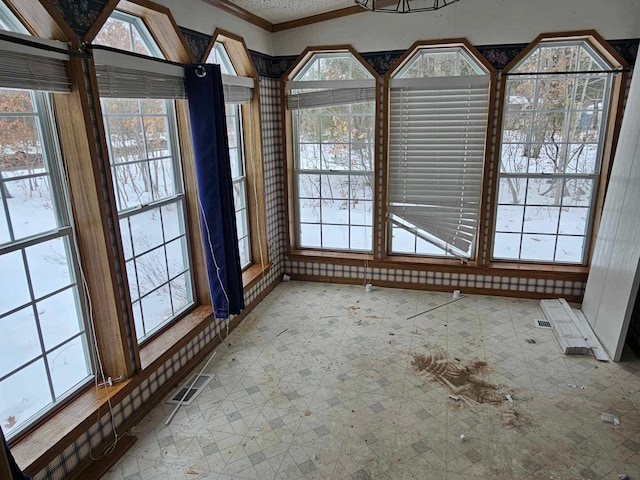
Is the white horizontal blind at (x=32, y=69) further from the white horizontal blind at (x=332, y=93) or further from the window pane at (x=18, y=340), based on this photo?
the white horizontal blind at (x=332, y=93)

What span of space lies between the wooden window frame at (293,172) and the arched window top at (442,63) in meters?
0.45

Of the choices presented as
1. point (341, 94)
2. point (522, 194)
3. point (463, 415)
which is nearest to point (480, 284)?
point (522, 194)

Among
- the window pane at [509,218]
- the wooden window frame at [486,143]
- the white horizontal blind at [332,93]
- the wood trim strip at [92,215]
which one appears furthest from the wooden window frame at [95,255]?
the window pane at [509,218]

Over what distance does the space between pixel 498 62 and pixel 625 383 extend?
10.6 ft

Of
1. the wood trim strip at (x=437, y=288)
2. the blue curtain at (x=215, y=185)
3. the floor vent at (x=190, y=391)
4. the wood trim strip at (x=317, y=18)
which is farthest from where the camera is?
the wood trim strip at (x=437, y=288)

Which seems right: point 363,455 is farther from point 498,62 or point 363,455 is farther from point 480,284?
point 498,62

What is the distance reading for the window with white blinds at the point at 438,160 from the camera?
4836 mm

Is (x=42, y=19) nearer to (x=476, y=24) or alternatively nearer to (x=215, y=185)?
(x=215, y=185)

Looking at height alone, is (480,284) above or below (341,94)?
below

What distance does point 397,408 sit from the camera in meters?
3.26

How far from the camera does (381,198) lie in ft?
17.5

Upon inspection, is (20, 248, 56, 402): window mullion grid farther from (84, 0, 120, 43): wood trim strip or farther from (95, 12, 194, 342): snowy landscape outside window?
(84, 0, 120, 43): wood trim strip

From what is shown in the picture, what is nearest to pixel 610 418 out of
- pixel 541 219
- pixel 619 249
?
pixel 619 249

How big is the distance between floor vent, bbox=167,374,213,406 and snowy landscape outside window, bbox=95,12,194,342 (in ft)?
1.67
